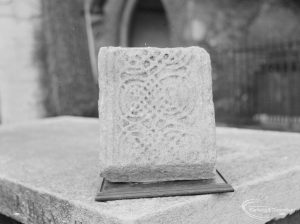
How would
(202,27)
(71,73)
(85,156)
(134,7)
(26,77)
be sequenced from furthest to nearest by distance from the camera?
(134,7)
(202,27)
(71,73)
(26,77)
(85,156)

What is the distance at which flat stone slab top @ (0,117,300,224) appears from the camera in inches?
46.9

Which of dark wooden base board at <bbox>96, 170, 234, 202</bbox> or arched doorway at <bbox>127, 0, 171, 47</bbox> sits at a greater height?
dark wooden base board at <bbox>96, 170, 234, 202</bbox>

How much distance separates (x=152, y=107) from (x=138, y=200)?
270 mm

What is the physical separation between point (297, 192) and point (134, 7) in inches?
227

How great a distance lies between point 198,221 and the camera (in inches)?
48.4

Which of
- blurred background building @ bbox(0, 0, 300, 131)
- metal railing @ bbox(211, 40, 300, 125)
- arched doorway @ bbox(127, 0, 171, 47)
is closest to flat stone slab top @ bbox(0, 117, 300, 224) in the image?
blurred background building @ bbox(0, 0, 300, 131)

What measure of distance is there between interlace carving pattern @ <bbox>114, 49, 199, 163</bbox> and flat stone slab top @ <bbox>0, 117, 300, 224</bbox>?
157mm

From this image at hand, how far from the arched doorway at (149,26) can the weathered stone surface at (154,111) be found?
19.8 feet

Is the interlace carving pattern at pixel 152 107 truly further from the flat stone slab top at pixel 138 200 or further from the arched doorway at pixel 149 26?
the arched doorway at pixel 149 26

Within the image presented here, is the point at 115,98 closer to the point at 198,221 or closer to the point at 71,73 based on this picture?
the point at 198,221

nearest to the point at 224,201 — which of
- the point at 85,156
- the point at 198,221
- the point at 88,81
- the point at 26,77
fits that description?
the point at 198,221

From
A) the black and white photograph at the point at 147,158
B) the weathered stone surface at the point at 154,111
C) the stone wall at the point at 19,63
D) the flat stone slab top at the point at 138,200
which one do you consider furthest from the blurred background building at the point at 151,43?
the weathered stone surface at the point at 154,111

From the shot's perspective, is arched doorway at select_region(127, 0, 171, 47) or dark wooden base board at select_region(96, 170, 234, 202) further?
arched doorway at select_region(127, 0, 171, 47)

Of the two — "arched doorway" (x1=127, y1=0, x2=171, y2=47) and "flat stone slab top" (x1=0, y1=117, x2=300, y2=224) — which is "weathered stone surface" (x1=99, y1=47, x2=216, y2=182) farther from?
"arched doorway" (x1=127, y1=0, x2=171, y2=47)
